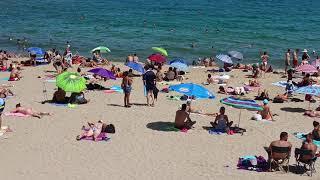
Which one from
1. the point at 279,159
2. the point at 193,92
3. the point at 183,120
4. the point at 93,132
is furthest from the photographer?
the point at 183,120

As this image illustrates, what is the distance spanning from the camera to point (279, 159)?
13.5 meters

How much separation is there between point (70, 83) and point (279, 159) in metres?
8.34

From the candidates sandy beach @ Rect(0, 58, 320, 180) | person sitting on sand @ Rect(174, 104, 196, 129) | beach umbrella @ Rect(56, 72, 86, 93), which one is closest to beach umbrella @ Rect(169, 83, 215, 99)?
person sitting on sand @ Rect(174, 104, 196, 129)

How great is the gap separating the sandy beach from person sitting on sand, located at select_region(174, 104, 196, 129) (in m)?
0.30

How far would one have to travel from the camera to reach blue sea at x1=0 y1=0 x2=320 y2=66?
134ft

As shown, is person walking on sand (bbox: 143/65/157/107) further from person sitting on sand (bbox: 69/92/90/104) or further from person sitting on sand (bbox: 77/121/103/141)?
person sitting on sand (bbox: 77/121/103/141)

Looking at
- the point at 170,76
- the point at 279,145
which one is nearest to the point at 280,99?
the point at 170,76

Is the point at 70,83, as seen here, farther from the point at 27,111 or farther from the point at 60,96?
the point at 27,111

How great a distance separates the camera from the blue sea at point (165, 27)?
4088 centimetres

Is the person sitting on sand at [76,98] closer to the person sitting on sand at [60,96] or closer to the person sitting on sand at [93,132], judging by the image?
the person sitting on sand at [60,96]

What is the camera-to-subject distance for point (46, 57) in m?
31.0

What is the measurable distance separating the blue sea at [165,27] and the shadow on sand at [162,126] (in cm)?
1909

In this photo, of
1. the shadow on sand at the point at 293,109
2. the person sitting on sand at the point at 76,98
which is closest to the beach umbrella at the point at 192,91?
the person sitting on sand at the point at 76,98

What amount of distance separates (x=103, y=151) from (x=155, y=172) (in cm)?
202
